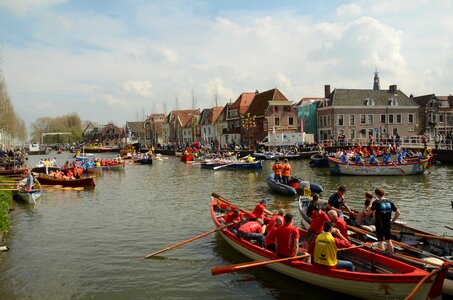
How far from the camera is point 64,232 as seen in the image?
17.3 metres

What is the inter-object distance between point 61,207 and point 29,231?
5.54 metres

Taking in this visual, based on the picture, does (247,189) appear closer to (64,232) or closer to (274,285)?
(64,232)

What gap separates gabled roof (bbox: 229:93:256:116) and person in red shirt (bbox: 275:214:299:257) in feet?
218

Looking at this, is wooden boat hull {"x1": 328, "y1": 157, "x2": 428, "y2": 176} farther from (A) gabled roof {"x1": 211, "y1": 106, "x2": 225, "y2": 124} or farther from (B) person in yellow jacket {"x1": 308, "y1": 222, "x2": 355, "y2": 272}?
(A) gabled roof {"x1": 211, "y1": 106, "x2": 225, "y2": 124}

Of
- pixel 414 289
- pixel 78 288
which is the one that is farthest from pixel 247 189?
pixel 414 289

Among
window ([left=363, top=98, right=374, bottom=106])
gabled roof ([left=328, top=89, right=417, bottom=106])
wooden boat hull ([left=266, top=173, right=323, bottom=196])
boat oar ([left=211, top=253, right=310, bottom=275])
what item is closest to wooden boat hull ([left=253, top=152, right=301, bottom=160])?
gabled roof ([left=328, top=89, right=417, bottom=106])

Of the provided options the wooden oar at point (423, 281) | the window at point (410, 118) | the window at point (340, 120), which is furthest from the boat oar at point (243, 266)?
the window at point (410, 118)

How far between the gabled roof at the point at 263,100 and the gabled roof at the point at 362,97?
30.0ft

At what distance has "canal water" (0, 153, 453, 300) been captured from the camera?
1105cm

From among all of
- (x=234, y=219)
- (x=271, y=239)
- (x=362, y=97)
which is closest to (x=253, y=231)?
(x=234, y=219)

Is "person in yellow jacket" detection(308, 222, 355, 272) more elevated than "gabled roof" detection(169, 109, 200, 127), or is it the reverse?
"gabled roof" detection(169, 109, 200, 127)

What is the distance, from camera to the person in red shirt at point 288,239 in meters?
10.4

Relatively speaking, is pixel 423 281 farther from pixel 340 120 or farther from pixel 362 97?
pixel 362 97

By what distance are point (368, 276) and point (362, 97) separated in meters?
59.6
